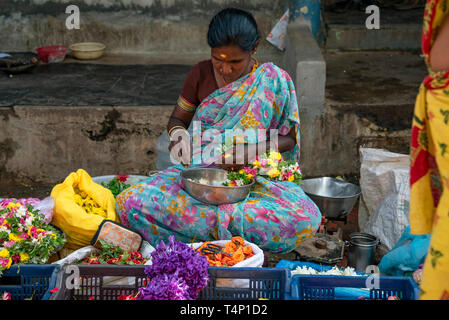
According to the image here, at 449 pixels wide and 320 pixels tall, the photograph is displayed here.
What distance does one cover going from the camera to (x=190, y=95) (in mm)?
4023

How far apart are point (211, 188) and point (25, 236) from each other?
1.08 meters

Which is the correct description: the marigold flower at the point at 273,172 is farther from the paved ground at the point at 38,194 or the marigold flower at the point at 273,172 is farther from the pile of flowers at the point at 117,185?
the pile of flowers at the point at 117,185

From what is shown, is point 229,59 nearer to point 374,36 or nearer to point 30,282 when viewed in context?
point 30,282

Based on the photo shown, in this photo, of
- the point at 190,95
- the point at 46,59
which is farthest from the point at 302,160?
the point at 46,59

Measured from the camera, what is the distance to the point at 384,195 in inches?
171

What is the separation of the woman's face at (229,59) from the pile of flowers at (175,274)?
4.45 feet

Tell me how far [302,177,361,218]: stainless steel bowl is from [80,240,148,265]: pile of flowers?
1642 millimetres

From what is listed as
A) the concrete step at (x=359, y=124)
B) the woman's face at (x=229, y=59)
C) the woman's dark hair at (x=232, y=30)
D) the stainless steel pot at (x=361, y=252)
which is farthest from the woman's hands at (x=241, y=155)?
the concrete step at (x=359, y=124)

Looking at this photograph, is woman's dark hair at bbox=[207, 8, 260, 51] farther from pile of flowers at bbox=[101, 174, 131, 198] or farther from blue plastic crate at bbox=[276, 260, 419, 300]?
blue plastic crate at bbox=[276, 260, 419, 300]

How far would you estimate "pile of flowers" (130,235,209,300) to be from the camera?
7.95 ft

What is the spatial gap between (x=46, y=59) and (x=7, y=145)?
1737 millimetres

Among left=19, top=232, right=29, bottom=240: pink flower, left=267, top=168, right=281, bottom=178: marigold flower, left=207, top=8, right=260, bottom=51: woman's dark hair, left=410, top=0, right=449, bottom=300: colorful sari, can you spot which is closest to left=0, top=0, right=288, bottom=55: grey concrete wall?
left=207, top=8, right=260, bottom=51: woman's dark hair

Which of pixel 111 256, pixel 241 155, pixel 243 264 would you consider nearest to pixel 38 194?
pixel 111 256

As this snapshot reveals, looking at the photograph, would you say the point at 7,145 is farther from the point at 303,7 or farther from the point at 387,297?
the point at 387,297
